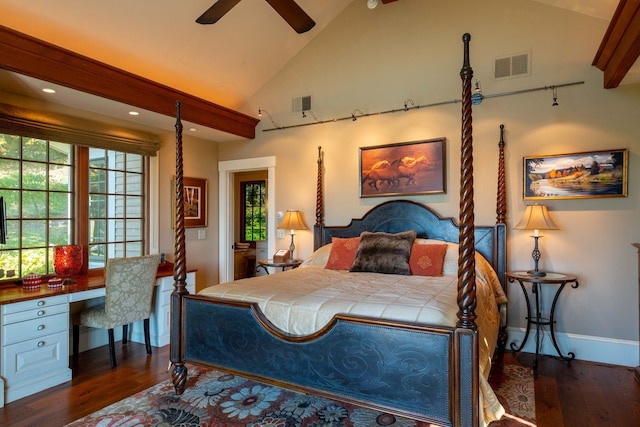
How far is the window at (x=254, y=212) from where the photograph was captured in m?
7.52

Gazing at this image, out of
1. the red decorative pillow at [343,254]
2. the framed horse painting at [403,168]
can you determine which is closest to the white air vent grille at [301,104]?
the framed horse painting at [403,168]

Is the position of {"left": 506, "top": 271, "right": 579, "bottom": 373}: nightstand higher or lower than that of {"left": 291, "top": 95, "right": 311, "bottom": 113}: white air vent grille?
lower

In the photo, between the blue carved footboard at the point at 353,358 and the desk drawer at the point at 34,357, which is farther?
the desk drawer at the point at 34,357

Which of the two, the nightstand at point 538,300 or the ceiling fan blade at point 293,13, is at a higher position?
the ceiling fan blade at point 293,13

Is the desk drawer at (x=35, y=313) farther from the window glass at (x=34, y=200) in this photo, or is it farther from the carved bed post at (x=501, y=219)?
the carved bed post at (x=501, y=219)

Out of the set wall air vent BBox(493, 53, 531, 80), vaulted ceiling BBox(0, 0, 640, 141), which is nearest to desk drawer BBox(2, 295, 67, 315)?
vaulted ceiling BBox(0, 0, 640, 141)

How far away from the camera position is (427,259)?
347 cm

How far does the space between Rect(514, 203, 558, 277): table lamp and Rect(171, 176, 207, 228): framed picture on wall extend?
388 centimetres

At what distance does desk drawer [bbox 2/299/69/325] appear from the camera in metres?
2.71

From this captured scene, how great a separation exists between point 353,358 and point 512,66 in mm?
3334

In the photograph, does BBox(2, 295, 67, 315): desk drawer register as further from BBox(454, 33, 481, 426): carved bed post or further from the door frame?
BBox(454, 33, 481, 426): carved bed post

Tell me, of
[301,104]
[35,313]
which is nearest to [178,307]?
[35,313]

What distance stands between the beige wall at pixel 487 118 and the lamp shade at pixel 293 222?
21 centimetres

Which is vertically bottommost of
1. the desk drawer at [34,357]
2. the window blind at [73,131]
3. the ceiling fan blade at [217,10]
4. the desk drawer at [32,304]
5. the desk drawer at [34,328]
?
the desk drawer at [34,357]
